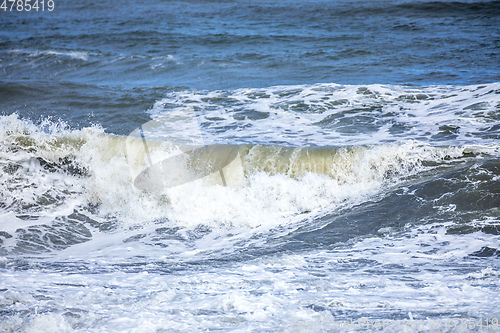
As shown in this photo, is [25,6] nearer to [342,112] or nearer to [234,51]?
[234,51]

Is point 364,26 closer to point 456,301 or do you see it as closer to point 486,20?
point 486,20

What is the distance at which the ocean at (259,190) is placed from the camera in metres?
3.27

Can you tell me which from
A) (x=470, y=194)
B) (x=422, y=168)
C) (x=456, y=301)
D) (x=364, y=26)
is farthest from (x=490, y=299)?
(x=364, y=26)

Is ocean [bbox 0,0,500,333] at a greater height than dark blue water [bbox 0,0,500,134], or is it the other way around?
dark blue water [bbox 0,0,500,134]

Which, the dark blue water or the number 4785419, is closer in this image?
the dark blue water

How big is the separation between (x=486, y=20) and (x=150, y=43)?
1136 centimetres

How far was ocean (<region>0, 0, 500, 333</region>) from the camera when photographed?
327cm

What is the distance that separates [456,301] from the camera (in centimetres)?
313

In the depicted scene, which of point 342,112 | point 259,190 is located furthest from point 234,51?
→ point 259,190

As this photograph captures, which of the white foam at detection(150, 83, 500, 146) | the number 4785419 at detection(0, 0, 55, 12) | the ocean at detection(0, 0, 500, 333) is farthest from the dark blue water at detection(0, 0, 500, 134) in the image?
the number 4785419 at detection(0, 0, 55, 12)

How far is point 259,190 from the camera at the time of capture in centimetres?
586

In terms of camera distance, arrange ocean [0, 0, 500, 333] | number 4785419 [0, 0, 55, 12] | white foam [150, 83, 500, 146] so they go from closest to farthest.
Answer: ocean [0, 0, 500, 333], white foam [150, 83, 500, 146], number 4785419 [0, 0, 55, 12]

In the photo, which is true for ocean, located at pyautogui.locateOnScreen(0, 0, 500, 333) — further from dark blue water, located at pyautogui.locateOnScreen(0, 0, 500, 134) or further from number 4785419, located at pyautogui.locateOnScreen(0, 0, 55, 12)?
number 4785419, located at pyautogui.locateOnScreen(0, 0, 55, 12)

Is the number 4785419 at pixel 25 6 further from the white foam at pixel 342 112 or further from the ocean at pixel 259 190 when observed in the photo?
the white foam at pixel 342 112
